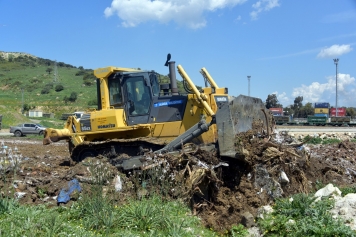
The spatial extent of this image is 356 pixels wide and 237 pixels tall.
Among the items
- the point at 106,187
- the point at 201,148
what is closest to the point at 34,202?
the point at 106,187

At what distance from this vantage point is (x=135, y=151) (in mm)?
12102

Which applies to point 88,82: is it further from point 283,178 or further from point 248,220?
point 248,220

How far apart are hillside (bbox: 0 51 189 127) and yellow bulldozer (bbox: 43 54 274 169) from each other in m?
38.6

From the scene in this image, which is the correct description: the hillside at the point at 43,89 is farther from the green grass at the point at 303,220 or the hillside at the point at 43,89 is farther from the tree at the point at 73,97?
the green grass at the point at 303,220

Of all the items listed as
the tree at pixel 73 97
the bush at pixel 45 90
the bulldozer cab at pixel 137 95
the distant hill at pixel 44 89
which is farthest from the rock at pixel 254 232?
the bush at pixel 45 90

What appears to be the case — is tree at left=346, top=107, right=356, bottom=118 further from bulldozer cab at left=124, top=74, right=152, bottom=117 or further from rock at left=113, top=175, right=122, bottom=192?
rock at left=113, top=175, right=122, bottom=192

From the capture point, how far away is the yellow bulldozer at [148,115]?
35.6ft

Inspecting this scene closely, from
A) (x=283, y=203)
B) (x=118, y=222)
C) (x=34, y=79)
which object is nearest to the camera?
(x=118, y=222)

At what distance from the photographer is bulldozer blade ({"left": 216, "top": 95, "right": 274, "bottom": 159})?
29.6 feet

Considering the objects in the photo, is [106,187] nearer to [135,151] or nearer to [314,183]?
[135,151]

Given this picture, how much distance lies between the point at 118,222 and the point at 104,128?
6.10 metres

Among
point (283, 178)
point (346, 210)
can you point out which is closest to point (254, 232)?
point (346, 210)

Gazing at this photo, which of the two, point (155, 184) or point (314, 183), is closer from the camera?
point (155, 184)

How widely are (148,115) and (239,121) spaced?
3.11 metres
